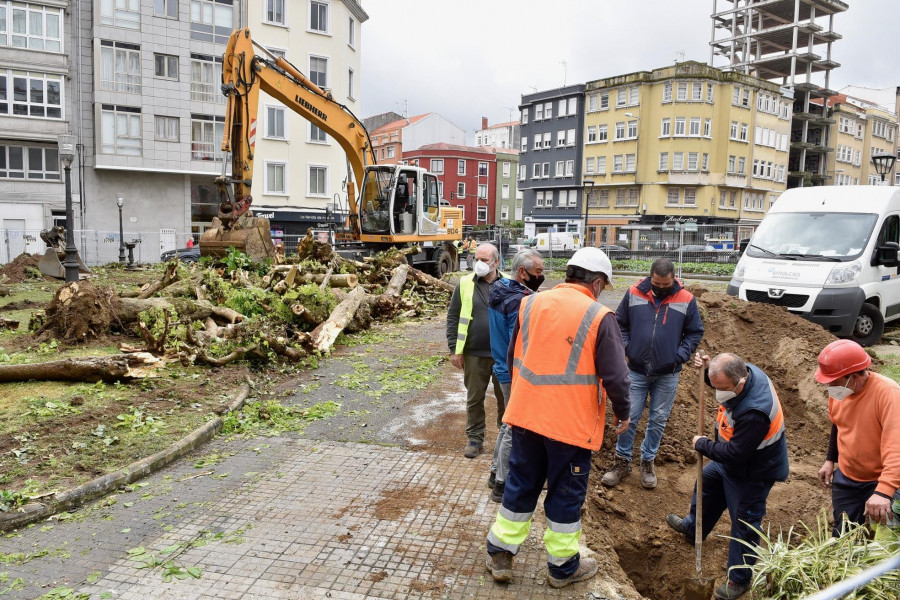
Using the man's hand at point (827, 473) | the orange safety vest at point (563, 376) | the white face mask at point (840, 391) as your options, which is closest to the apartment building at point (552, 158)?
the man's hand at point (827, 473)

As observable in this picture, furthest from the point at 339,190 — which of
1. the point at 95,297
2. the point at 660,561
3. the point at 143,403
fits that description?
the point at 660,561

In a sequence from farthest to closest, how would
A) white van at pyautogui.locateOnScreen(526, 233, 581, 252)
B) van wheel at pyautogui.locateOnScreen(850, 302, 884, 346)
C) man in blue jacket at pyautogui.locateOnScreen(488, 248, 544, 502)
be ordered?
white van at pyautogui.locateOnScreen(526, 233, 581, 252) < van wheel at pyautogui.locateOnScreen(850, 302, 884, 346) < man in blue jacket at pyautogui.locateOnScreen(488, 248, 544, 502)

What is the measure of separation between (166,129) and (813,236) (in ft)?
→ 106

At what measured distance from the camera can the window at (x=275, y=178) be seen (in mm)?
36500

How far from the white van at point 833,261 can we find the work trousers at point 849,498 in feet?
25.6

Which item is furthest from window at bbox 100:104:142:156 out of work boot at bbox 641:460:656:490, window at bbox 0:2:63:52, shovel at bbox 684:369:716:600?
shovel at bbox 684:369:716:600

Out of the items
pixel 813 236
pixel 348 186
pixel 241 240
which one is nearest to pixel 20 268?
pixel 348 186

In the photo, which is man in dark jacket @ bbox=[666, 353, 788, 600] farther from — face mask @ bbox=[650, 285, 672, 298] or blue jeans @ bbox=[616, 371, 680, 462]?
face mask @ bbox=[650, 285, 672, 298]

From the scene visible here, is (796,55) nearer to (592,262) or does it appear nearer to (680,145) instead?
(680,145)

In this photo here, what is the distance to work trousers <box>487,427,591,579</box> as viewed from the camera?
3975mm

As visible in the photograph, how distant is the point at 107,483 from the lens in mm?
5262

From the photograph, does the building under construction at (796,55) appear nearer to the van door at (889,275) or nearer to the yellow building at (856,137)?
the yellow building at (856,137)

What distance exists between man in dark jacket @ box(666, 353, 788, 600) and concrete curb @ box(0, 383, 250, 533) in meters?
4.55

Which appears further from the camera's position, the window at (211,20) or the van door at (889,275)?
the window at (211,20)
